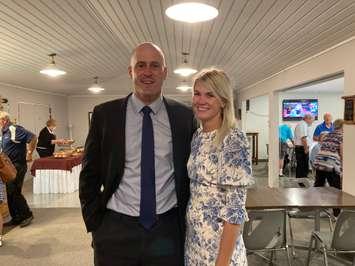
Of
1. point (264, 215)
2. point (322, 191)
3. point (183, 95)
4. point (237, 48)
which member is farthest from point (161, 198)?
point (183, 95)

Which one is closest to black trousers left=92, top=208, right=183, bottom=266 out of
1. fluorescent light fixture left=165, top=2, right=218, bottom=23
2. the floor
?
fluorescent light fixture left=165, top=2, right=218, bottom=23

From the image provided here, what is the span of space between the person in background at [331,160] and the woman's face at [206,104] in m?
3.77

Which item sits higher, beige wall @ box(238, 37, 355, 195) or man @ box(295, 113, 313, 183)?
beige wall @ box(238, 37, 355, 195)

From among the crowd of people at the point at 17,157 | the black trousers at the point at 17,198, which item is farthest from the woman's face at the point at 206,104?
the black trousers at the point at 17,198

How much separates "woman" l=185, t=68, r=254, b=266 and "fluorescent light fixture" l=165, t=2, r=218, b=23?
1.17 meters

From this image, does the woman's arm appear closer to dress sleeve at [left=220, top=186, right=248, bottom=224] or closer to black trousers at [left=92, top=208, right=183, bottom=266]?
dress sleeve at [left=220, top=186, right=248, bottom=224]

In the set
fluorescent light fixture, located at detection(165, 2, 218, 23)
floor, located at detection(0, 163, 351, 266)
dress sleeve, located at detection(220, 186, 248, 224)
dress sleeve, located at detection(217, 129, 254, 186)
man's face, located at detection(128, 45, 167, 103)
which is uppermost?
fluorescent light fixture, located at detection(165, 2, 218, 23)

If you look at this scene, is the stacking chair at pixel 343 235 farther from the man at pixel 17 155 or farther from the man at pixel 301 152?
the man at pixel 301 152

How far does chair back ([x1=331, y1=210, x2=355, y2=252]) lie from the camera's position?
2.89 metres

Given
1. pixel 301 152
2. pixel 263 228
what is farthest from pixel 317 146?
pixel 263 228

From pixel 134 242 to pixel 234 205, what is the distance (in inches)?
18.8

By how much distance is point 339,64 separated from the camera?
4441 millimetres

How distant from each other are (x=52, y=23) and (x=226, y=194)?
9.15ft

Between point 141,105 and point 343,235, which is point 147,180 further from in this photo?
point 343,235
